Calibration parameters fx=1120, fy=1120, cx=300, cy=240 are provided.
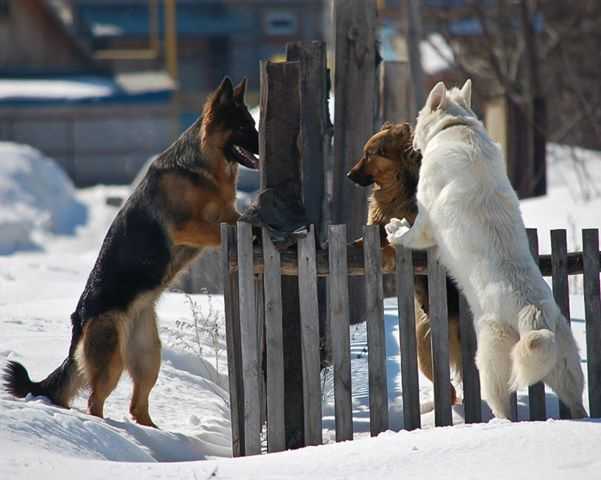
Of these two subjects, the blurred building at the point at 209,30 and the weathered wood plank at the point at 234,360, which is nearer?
the weathered wood plank at the point at 234,360

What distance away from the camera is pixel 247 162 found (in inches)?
289

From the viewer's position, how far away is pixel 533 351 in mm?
5375

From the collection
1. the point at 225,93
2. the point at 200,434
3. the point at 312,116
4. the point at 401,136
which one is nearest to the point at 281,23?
the point at 312,116

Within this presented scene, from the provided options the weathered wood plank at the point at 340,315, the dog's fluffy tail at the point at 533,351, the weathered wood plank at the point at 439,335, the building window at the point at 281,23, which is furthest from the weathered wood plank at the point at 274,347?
the building window at the point at 281,23

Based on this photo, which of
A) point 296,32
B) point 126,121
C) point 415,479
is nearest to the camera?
point 415,479

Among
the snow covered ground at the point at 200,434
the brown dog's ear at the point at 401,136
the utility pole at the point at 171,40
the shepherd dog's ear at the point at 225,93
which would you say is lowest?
the snow covered ground at the point at 200,434

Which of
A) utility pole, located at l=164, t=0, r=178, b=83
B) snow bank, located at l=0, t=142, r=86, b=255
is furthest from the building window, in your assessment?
snow bank, located at l=0, t=142, r=86, b=255

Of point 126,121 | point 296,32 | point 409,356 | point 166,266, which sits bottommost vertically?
point 409,356

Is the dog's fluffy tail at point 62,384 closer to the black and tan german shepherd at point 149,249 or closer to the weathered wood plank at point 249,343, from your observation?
the black and tan german shepherd at point 149,249

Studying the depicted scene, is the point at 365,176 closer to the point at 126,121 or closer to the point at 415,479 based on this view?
the point at 415,479

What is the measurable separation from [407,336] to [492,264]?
2.16 feet

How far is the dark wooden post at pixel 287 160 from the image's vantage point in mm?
6281

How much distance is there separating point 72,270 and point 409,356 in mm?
7818

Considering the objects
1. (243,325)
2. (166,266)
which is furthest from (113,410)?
(243,325)
